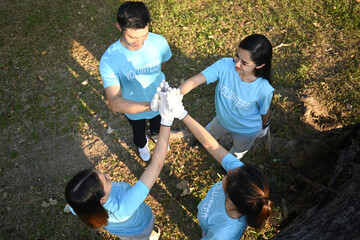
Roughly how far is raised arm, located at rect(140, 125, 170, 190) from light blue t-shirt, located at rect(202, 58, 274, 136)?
0.98 metres

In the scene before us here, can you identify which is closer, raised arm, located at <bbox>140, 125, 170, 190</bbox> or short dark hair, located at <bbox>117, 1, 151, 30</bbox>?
raised arm, located at <bbox>140, 125, 170, 190</bbox>

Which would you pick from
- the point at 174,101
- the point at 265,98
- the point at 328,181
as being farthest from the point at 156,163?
the point at 328,181

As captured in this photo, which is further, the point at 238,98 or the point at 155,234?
the point at 155,234

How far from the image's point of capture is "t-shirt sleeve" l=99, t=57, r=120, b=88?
2846 mm

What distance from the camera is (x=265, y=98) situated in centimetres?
292

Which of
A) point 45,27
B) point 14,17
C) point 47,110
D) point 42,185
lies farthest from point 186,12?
point 42,185

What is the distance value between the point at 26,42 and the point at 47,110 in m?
2.50

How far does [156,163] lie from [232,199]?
84cm

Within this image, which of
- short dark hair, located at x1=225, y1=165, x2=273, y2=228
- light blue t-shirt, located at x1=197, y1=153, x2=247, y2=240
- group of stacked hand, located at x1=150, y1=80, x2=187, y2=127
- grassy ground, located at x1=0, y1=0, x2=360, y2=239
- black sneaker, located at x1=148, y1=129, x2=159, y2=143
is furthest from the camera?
black sneaker, located at x1=148, y1=129, x2=159, y2=143

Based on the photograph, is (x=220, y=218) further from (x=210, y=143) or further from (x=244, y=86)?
(x=244, y=86)

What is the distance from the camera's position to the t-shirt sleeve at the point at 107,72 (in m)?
2.85

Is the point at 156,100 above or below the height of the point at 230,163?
above

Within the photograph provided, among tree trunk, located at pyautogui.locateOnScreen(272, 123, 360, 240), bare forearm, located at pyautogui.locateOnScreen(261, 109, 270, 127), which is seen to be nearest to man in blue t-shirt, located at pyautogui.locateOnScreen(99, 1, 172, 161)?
bare forearm, located at pyautogui.locateOnScreen(261, 109, 270, 127)

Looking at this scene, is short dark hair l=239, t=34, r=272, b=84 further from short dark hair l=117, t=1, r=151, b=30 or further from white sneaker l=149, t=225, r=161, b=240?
white sneaker l=149, t=225, r=161, b=240
